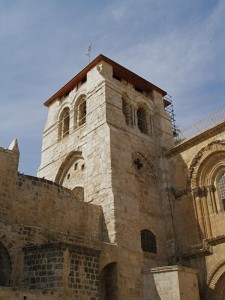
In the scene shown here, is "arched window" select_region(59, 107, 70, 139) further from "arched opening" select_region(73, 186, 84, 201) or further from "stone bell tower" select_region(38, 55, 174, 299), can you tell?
"arched opening" select_region(73, 186, 84, 201)

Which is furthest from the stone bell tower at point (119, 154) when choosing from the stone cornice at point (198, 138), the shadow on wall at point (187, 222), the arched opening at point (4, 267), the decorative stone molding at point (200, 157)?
the arched opening at point (4, 267)

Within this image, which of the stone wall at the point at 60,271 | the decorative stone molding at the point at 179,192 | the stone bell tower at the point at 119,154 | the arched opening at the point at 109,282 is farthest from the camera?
the decorative stone molding at the point at 179,192

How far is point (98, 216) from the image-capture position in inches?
546

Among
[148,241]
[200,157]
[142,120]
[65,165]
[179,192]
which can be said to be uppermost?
[142,120]

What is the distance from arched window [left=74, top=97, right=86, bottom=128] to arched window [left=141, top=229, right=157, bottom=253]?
649cm

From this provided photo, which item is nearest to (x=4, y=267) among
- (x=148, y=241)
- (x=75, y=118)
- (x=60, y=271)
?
(x=60, y=271)

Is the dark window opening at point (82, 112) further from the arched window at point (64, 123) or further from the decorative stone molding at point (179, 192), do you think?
the decorative stone molding at point (179, 192)

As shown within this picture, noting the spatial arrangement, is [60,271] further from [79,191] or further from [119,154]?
[79,191]

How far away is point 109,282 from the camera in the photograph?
41.0ft

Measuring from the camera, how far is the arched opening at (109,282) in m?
12.3

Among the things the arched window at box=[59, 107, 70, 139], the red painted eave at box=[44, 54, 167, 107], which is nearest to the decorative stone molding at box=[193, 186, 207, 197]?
the red painted eave at box=[44, 54, 167, 107]

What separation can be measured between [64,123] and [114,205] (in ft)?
24.9

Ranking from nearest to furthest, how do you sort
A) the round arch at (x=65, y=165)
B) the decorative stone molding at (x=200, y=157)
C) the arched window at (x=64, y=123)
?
the decorative stone molding at (x=200, y=157) < the round arch at (x=65, y=165) < the arched window at (x=64, y=123)

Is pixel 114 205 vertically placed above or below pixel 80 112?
below
